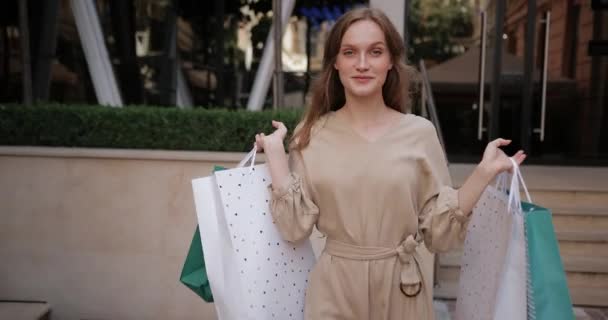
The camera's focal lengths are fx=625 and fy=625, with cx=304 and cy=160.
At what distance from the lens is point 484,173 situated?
1.94 metres

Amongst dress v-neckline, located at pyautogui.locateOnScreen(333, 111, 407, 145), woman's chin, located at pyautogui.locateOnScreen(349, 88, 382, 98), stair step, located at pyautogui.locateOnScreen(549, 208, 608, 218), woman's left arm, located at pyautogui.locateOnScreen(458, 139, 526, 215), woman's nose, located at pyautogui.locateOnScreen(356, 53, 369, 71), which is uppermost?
woman's nose, located at pyautogui.locateOnScreen(356, 53, 369, 71)

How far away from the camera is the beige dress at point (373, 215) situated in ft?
6.64

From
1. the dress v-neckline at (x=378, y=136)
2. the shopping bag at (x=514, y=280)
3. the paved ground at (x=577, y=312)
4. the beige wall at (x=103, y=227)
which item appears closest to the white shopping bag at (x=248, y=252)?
the dress v-neckline at (x=378, y=136)

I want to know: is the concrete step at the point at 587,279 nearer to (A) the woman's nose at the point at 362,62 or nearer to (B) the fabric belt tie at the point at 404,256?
(B) the fabric belt tie at the point at 404,256

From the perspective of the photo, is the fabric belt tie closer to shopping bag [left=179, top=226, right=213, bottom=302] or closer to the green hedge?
shopping bag [left=179, top=226, right=213, bottom=302]

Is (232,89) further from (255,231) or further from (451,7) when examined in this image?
(255,231)

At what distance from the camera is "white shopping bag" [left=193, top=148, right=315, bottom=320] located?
215cm

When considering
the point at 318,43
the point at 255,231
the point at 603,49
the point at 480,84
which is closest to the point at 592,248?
the point at 480,84

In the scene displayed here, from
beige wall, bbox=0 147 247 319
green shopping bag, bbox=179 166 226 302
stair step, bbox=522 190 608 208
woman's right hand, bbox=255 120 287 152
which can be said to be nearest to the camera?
woman's right hand, bbox=255 120 287 152

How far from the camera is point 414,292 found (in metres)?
2.04

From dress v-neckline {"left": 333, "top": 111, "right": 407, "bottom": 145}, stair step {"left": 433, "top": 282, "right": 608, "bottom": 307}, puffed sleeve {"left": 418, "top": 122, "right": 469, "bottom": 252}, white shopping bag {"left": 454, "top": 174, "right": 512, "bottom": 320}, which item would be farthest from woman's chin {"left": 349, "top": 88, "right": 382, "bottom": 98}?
stair step {"left": 433, "top": 282, "right": 608, "bottom": 307}

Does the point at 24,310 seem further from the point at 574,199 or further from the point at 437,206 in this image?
the point at 574,199

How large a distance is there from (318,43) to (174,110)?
4625 mm

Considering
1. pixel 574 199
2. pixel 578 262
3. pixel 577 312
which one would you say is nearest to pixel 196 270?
pixel 577 312
